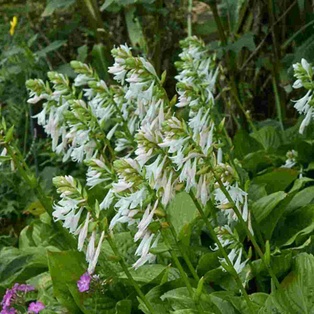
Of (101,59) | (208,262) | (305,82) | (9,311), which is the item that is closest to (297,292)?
(208,262)

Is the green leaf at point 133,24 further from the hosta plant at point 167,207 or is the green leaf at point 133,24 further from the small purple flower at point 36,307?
the small purple flower at point 36,307

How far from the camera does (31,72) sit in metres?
5.25

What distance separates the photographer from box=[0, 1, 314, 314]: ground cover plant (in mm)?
2070

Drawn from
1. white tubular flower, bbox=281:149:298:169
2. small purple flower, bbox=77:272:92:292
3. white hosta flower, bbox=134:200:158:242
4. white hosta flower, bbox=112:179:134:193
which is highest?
white hosta flower, bbox=112:179:134:193

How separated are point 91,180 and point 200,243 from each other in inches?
38.2

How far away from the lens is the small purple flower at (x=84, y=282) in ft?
8.38

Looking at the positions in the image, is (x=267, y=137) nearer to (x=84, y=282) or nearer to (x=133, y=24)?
(x=133, y=24)

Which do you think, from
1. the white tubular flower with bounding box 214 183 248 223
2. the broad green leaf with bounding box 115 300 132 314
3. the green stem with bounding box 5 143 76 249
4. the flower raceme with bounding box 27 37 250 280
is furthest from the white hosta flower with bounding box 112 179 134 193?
the broad green leaf with bounding box 115 300 132 314

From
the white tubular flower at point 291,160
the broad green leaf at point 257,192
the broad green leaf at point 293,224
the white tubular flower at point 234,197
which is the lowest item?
the white tubular flower at point 291,160

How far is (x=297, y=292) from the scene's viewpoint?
2523 mm

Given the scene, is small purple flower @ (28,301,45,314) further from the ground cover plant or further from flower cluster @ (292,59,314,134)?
flower cluster @ (292,59,314,134)

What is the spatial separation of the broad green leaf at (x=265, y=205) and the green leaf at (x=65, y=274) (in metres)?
0.70

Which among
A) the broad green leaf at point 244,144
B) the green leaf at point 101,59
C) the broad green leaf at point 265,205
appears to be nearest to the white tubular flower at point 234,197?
the broad green leaf at point 265,205

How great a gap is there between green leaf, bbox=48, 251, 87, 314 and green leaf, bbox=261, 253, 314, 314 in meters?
0.72
